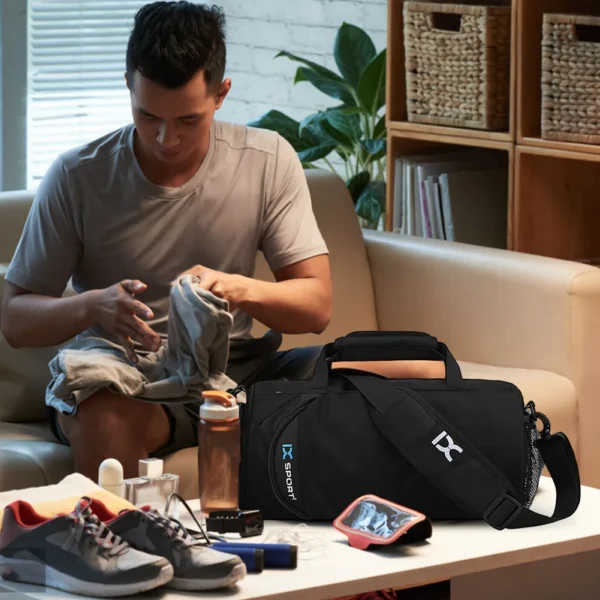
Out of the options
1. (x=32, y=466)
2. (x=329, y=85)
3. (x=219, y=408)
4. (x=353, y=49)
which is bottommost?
(x=32, y=466)

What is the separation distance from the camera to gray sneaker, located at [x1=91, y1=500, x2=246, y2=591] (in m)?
1.40

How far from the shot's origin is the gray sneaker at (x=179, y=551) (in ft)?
4.60

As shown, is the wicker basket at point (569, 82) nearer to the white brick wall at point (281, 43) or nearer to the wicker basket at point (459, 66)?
the wicker basket at point (459, 66)

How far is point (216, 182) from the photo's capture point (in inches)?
92.9

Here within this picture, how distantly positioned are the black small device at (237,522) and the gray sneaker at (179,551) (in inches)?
5.9

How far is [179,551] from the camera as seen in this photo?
142 cm

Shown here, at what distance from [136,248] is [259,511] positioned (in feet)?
2.61

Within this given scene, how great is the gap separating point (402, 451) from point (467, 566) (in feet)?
0.68

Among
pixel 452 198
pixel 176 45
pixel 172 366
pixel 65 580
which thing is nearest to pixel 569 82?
pixel 452 198

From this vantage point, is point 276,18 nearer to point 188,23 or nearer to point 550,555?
point 188,23

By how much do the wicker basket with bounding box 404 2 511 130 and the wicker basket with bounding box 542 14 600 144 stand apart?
171 millimetres

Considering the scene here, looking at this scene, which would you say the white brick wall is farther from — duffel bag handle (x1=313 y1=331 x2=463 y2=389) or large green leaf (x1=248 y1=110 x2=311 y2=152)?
duffel bag handle (x1=313 y1=331 x2=463 y2=389)

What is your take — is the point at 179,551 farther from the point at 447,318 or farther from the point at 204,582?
the point at 447,318

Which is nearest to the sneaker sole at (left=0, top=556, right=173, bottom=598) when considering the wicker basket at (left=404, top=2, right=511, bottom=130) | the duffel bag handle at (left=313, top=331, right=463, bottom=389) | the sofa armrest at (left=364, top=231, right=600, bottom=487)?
the duffel bag handle at (left=313, top=331, right=463, bottom=389)
